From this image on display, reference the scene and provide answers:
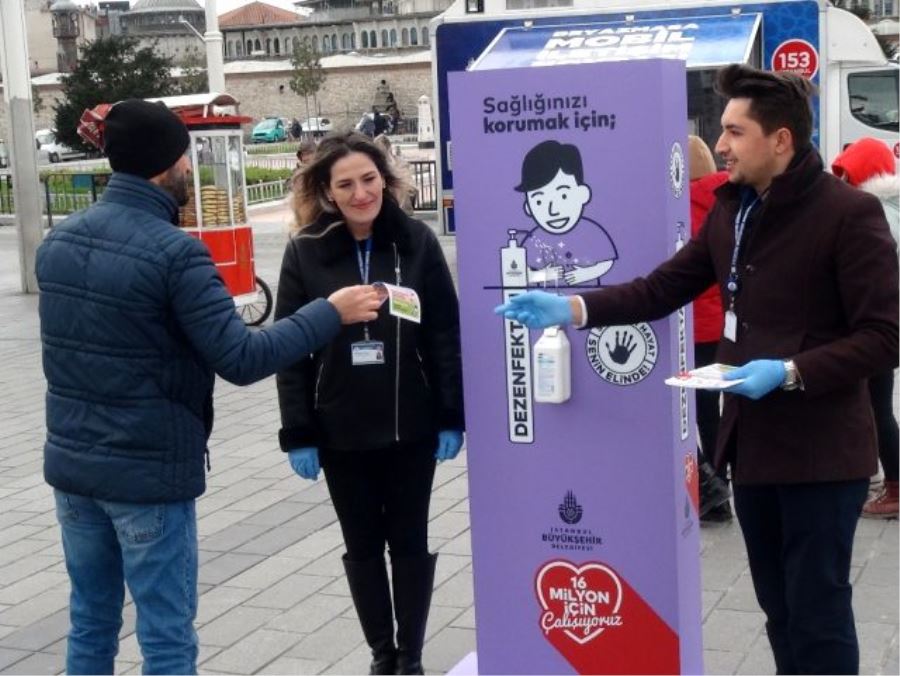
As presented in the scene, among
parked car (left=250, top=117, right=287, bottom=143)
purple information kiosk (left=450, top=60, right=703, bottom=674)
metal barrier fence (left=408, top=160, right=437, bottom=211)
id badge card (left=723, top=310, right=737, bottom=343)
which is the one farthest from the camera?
parked car (left=250, top=117, right=287, bottom=143)

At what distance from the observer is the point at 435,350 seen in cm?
386

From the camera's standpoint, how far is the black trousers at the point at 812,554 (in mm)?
3086

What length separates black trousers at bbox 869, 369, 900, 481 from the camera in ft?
18.0

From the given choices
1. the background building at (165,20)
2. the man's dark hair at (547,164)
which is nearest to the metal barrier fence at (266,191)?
the man's dark hair at (547,164)

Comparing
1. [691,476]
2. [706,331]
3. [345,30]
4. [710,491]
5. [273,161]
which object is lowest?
[710,491]

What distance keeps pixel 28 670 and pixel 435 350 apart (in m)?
1.83

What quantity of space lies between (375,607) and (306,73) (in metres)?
66.4

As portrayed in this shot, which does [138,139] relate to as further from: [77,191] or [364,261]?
[77,191]

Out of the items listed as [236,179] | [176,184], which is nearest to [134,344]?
[176,184]

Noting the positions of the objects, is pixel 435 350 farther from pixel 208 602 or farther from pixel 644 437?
pixel 208 602

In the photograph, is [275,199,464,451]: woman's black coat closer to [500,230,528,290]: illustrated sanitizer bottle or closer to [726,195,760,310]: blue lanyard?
[500,230,528,290]: illustrated sanitizer bottle

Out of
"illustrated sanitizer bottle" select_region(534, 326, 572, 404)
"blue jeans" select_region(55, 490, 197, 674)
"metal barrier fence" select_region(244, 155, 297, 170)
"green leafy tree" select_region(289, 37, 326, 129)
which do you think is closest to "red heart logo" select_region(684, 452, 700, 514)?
"illustrated sanitizer bottle" select_region(534, 326, 572, 404)

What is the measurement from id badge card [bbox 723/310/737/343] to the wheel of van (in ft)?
28.8

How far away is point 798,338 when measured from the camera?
9.97 ft
